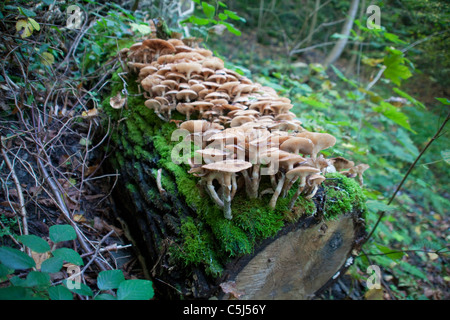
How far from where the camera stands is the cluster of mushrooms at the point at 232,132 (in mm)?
2064

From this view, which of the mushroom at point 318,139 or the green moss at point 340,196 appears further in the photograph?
the green moss at point 340,196

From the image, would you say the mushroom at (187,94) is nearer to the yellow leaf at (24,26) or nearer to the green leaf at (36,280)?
the yellow leaf at (24,26)

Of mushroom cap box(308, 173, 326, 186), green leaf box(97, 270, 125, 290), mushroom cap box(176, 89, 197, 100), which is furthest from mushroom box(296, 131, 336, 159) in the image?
green leaf box(97, 270, 125, 290)

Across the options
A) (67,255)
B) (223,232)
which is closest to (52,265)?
(67,255)

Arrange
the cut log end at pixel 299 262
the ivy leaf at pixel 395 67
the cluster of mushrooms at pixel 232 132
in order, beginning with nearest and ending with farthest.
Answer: the cluster of mushrooms at pixel 232 132 → the cut log end at pixel 299 262 → the ivy leaf at pixel 395 67

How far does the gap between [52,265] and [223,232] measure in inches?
49.2

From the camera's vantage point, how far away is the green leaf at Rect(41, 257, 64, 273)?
58.2 inches

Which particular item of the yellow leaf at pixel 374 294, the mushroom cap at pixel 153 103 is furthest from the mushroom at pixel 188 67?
the yellow leaf at pixel 374 294

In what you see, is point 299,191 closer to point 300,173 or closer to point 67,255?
point 300,173

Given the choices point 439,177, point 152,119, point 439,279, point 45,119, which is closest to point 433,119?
point 439,177

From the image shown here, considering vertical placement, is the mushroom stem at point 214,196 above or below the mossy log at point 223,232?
above

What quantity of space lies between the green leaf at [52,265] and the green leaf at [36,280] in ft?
0.33

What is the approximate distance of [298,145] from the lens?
7.23 ft

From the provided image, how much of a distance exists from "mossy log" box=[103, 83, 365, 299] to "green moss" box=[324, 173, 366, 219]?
1 cm
